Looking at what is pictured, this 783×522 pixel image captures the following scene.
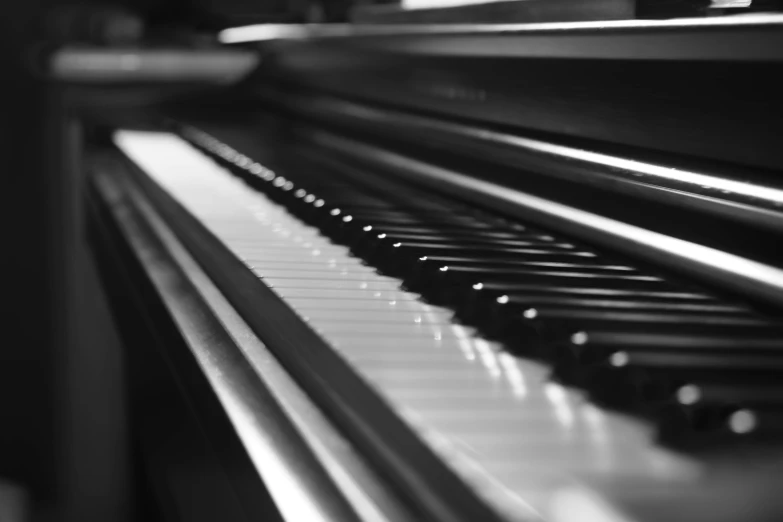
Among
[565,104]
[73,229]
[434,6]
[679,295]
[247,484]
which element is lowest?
[73,229]

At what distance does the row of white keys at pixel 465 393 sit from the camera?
51 cm

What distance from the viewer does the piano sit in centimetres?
55

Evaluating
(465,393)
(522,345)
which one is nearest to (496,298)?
(522,345)

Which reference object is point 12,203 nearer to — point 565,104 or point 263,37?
point 263,37

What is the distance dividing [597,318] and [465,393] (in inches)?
6.1

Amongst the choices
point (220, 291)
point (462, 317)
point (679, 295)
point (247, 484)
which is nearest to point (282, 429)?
point (247, 484)

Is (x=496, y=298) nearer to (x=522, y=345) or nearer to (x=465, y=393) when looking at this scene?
(x=522, y=345)

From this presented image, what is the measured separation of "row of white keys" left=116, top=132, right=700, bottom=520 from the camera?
51 centimetres

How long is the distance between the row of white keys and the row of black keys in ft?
0.07

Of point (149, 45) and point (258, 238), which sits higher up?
point (149, 45)

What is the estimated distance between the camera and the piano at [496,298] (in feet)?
1.80

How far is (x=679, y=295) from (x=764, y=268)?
0.22ft

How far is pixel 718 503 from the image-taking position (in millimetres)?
463

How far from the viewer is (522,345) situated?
75 cm
